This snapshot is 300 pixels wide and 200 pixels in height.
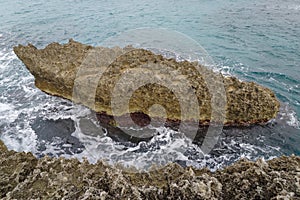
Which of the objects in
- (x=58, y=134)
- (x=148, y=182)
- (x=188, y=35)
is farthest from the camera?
(x=188, y=35)

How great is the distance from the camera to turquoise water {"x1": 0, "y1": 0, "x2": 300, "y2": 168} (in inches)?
393

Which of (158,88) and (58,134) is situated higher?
(158,88)

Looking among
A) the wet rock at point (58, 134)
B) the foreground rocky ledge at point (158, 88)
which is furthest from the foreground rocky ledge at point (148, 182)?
the foreground rocky ledge at point (158, 88)

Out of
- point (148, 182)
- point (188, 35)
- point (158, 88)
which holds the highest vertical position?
point (188, 35)

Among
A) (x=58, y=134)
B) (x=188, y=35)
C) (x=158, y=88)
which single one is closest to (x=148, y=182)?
(x=158, y=88)

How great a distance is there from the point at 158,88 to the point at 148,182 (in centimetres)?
567

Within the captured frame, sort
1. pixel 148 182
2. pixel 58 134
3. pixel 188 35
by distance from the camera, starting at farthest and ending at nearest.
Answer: pixel 188 35, pixel 58 134, pixel 148 182

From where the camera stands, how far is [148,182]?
525 centimetres

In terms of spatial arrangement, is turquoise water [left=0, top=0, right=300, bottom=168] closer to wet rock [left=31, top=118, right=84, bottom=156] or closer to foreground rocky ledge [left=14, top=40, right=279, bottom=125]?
wet rock [left=31, top=118, right=84, bottom=156]

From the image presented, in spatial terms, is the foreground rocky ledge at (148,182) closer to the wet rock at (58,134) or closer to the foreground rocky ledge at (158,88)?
the wet rock at (58,134)

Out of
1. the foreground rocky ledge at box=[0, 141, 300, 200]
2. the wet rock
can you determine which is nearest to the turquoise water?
the wet rock

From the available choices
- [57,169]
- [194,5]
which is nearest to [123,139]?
[57,169]

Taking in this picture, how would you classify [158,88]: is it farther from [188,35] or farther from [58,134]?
[188,35]

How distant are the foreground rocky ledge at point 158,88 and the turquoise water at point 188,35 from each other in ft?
2.55
